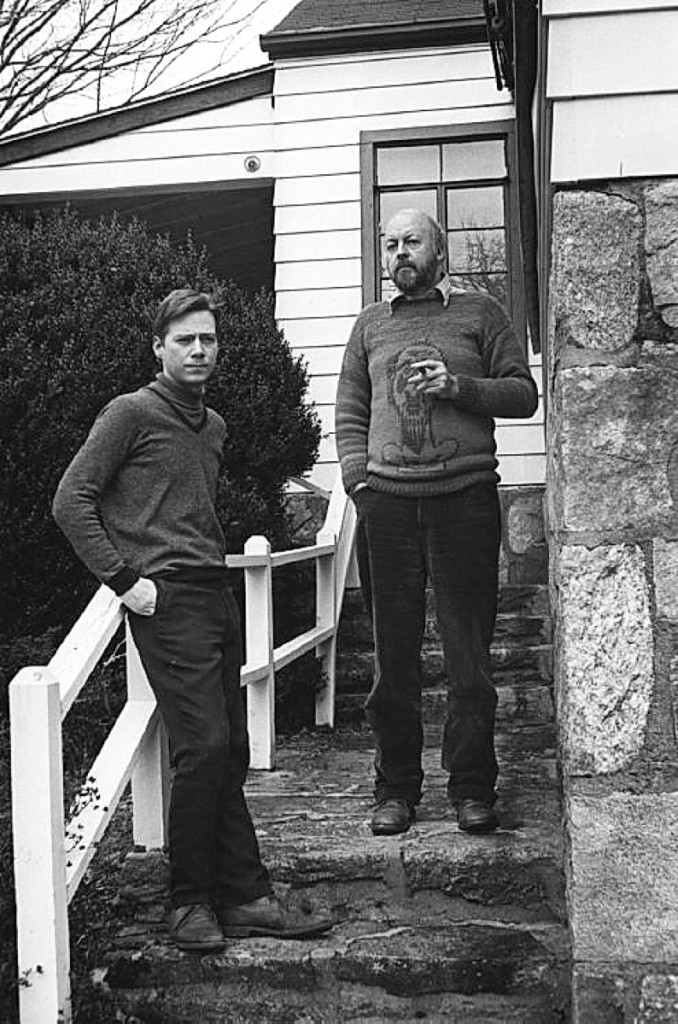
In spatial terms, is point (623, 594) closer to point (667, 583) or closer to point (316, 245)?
point (667, 583)

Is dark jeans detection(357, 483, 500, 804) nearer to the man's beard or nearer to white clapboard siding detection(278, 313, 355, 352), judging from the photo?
the man's beard

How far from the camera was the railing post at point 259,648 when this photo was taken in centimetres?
537

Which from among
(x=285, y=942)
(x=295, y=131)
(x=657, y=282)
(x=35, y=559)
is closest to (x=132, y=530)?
(x=285, y=942)

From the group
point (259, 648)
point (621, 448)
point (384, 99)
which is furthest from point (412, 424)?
point (384, 99)

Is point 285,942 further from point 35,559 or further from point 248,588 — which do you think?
point 35,559

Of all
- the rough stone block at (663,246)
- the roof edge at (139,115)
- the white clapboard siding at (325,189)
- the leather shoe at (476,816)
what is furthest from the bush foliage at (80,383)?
the rough stone block at (663,246)

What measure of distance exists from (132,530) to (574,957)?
153 centimetres

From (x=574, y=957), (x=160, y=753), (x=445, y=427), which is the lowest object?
(x=574, y=957)

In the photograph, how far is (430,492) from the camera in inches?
160

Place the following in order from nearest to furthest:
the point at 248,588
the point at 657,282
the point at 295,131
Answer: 1. the point at 657,282
2. the point at 248,588
3. the point at 295,131

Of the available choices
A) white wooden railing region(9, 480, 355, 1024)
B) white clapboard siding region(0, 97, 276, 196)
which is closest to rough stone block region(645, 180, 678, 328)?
white wooden railing region(9, 480, 355, 1024)

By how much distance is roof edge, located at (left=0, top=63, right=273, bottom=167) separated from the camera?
29.1 feet

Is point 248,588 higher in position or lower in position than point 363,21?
lower

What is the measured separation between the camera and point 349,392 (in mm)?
4254
